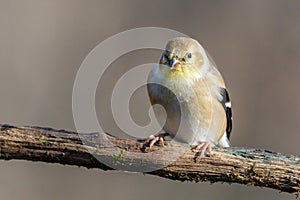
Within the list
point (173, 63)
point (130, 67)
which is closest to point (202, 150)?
point (173, 63)

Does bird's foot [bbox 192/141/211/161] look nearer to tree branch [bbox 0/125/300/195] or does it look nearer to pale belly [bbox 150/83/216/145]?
tree branch [bbox 0/125/300/195]

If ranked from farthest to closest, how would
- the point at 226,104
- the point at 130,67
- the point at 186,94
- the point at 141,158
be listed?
1. the point at 130,67
2. the point at 226,104
3. the point at 186,94
4. the point at 141,158

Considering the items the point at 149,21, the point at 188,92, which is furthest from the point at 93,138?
the point at 149,21

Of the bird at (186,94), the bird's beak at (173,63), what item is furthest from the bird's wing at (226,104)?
the bird's beak at (173,63)

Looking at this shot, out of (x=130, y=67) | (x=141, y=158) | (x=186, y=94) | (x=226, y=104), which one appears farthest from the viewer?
(x=130, y=67)

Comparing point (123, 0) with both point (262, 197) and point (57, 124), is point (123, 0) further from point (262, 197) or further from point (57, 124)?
point (262, 197)

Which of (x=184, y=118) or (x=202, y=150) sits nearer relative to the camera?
(x=202, y=150)

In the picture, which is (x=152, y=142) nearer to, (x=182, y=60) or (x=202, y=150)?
(x=202, y=150)
